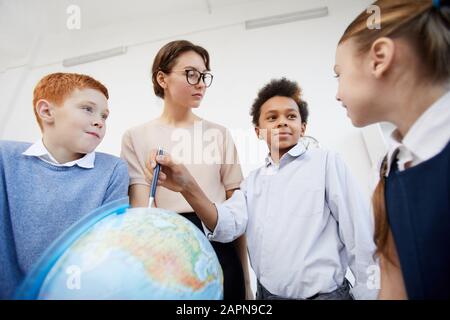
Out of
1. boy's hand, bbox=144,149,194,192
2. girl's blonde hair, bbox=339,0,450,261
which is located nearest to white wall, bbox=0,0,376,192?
boy's hand, bbox=144,149,194,192

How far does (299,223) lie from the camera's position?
735 millimetres

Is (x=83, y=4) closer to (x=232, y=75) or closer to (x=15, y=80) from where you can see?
(x=15, y=80)

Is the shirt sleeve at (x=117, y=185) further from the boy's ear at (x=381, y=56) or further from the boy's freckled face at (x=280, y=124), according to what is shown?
the boy's ear at (x=381, y=56)

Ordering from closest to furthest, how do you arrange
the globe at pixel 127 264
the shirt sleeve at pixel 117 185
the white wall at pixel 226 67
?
the globe at pixel 127 264 → the shirt sleeve at pixel 117 185 → the white wall at pixel 226 67

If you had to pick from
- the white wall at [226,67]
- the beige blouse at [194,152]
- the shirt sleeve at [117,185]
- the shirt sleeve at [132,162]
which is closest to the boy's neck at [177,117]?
the beige blouse at [194,152]

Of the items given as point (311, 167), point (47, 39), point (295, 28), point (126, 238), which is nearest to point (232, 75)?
point (295, 28)

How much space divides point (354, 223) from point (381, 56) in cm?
40

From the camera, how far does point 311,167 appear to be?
2.72ft

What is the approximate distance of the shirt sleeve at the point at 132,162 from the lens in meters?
0.86

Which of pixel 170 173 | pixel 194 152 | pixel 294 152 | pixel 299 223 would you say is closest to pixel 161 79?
pixel 194 152

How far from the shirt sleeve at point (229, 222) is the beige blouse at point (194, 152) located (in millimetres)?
122

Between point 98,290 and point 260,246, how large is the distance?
0.47 meters

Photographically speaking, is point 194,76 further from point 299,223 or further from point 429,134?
point 429,134

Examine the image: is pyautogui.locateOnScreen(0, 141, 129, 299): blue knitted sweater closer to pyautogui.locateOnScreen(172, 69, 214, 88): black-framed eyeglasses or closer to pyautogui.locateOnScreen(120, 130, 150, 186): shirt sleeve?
pyautogui.locateOnScreen(120, 130, 150, 186): shirt sleeve
